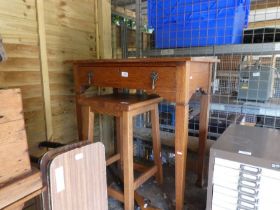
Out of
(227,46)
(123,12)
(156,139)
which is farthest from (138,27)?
(156,139)

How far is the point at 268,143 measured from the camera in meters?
1.02

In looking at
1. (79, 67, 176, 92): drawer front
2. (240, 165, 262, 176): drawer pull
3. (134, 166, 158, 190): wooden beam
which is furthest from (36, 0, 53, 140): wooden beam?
(240, 165, 262, 176): drawer pull

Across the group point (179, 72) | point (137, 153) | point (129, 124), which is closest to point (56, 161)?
point (129, 124)

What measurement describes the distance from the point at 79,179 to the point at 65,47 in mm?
985

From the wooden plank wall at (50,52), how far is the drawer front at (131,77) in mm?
229

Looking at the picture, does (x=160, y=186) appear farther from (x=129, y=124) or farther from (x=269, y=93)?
(x=269, y=93)

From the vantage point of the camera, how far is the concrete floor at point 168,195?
1452mm

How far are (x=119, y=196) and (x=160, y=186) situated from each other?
442 mm

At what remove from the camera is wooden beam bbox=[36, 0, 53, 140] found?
1.37 meters

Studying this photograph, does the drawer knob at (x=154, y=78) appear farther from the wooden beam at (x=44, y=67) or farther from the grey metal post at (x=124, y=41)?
the grey metal post at (x=124, y=41)

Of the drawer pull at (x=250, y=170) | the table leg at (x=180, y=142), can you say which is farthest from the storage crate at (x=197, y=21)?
the drawer pull at (x=250, y=170)

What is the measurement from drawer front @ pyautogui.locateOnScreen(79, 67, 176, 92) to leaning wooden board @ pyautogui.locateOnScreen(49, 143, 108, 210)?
0.40 meters

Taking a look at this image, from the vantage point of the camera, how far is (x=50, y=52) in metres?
1.46

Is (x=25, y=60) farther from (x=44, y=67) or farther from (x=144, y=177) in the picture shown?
(x=144, y=177)
